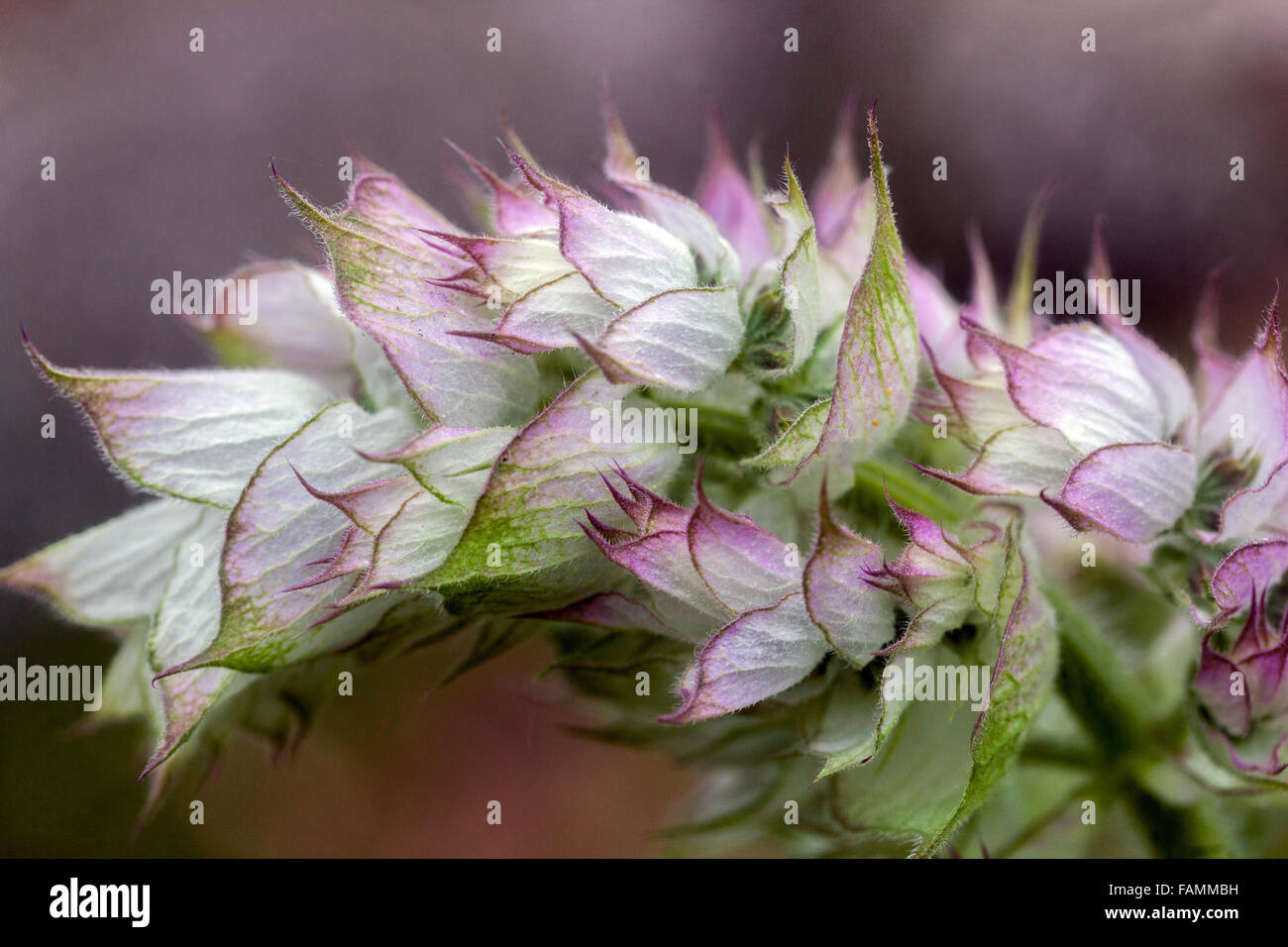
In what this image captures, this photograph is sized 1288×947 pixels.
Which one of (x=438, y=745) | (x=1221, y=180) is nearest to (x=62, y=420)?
(x=438, y=745)

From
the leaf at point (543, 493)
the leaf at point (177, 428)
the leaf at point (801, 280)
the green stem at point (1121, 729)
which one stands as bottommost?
the green stem at point (1121, 729)

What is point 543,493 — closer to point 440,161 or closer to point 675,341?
point 675,341

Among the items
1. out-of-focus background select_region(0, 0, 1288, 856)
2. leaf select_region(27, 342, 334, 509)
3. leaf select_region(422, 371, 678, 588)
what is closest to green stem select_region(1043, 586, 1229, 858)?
leaf select_region(422, 371, 678, 588)

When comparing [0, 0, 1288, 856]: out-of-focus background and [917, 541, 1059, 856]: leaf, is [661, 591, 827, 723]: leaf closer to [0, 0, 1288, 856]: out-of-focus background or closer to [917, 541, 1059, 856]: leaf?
[917, 541, 1059, 856]: leaf

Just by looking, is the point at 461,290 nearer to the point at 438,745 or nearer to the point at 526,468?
the point at 526,468

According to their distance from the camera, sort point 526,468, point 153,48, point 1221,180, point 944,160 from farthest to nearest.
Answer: point 153,48
point 944,160
point 1221,180
point 526,468

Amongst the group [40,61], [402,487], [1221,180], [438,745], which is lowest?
[438,745]

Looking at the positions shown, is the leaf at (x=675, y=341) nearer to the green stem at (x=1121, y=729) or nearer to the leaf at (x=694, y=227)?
the leaf at (x=694, y=227)

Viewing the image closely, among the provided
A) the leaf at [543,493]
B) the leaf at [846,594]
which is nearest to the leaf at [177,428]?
the leaf at [543,493]
